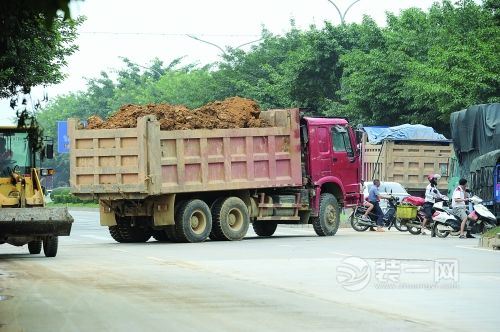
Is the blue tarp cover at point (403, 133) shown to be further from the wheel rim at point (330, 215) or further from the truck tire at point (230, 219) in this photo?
the truck tire at point (230, 219)

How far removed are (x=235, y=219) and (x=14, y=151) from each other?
610cm

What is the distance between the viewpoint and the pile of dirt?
2597cm

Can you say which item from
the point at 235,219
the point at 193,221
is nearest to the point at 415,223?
the point at 235,219

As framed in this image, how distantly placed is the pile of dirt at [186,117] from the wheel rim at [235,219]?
2043mm

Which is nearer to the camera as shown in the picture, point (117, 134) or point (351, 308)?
point (351, 308)

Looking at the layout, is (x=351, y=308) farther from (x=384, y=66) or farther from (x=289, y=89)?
(x=289, y=89)

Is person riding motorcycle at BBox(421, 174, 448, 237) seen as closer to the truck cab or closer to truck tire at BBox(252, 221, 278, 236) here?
the truck cab

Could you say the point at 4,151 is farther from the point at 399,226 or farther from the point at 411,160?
the point at 411,160

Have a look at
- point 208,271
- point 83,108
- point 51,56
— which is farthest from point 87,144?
point 83,108

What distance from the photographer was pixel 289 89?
57.6 metres

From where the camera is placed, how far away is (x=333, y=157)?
95.5ft

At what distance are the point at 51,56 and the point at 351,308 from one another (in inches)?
647

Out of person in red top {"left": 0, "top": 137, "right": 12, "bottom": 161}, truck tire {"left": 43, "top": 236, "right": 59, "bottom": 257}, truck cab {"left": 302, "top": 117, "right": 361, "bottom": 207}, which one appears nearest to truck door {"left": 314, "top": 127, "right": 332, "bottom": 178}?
truck cab {"left": 302, "top": 117, "right": 361, "bottom": 207}

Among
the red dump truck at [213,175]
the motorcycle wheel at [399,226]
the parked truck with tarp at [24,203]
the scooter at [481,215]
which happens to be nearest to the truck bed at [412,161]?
the motorcycle wheel at [399,226]
